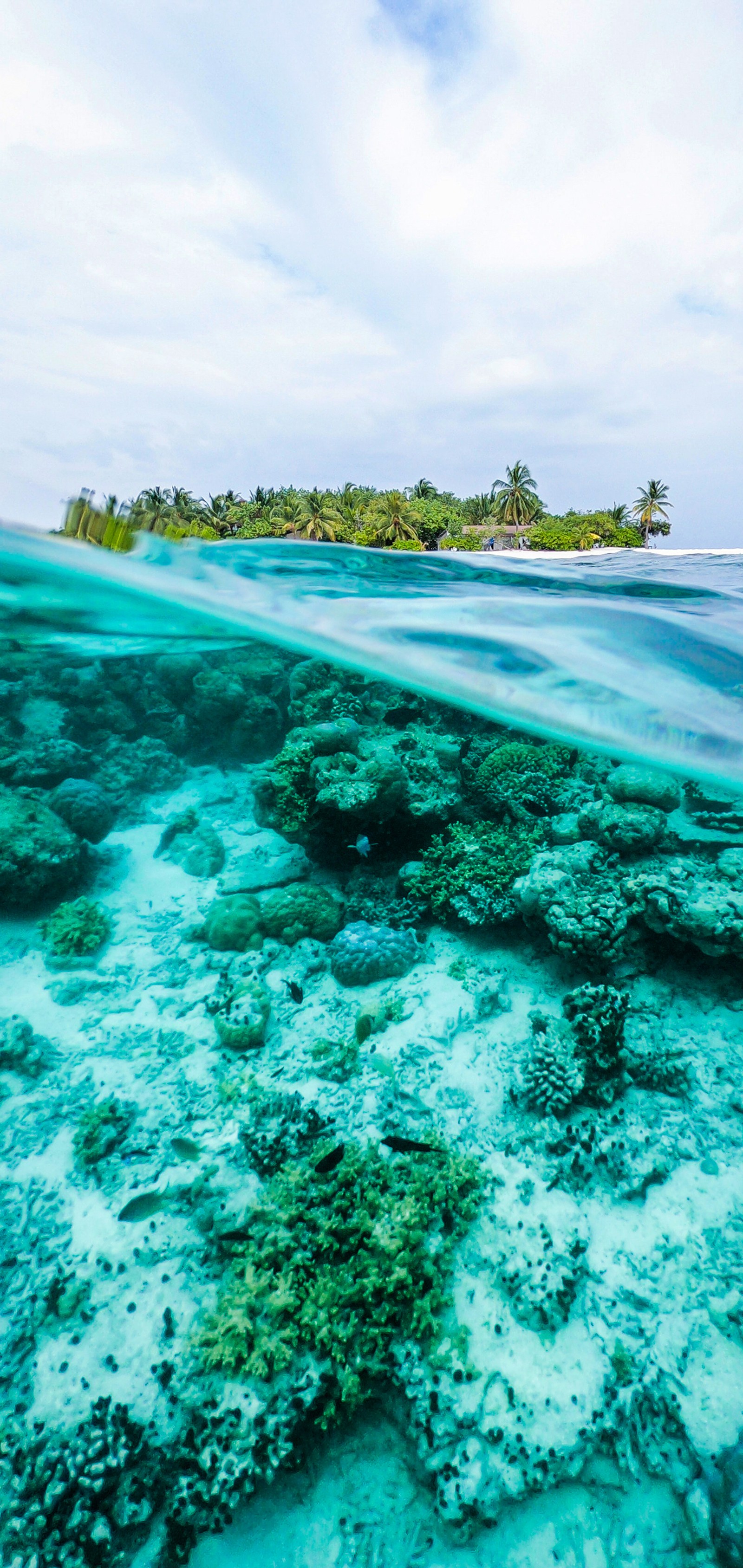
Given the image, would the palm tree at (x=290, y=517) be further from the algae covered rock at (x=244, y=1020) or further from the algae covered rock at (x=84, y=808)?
the algae covered rock at (x=244, y=1020)

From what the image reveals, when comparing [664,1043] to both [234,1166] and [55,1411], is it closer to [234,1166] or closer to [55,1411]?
[234,1166]

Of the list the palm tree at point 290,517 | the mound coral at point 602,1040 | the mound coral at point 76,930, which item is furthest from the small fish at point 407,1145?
the palm tree at point 290,517

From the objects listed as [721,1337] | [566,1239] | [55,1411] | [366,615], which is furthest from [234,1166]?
[366,615]

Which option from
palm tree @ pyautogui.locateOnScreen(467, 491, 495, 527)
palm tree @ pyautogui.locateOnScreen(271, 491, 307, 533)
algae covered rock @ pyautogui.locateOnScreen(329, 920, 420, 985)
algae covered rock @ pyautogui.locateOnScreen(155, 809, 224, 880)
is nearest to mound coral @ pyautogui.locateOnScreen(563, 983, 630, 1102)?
algae covered rock @ pyautogui.locateOnScreen(329, 920, 420, 985)

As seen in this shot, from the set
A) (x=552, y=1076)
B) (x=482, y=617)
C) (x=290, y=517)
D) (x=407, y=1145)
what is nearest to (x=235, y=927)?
(x=407, y=1145)

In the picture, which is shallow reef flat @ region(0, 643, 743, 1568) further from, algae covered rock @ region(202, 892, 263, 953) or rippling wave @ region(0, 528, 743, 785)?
rippling wave @ region(0, 528, 743, 785)

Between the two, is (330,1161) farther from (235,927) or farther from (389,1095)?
(235,927)
